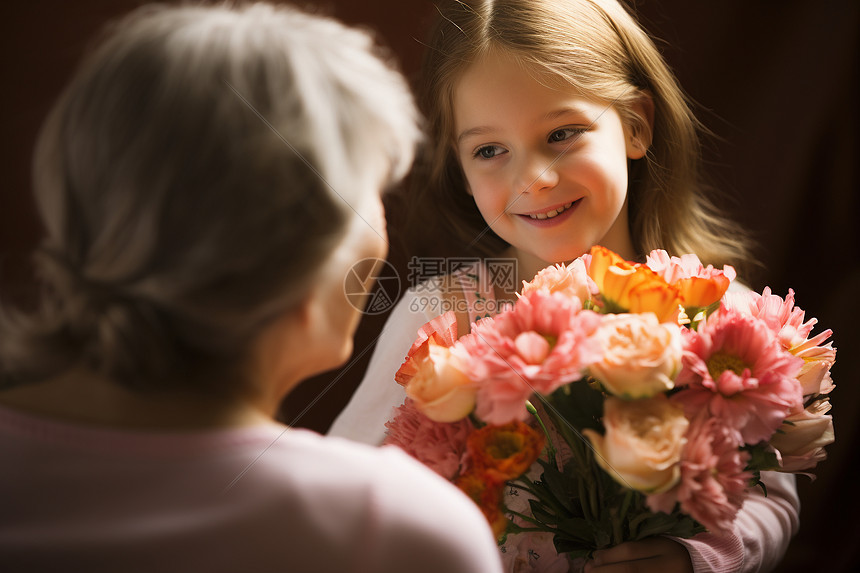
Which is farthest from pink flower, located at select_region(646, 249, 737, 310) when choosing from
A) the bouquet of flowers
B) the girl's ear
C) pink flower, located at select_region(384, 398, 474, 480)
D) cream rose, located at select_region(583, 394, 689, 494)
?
the girl's ear

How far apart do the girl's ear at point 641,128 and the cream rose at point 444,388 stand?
20.6 inches

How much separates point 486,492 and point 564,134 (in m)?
0.48

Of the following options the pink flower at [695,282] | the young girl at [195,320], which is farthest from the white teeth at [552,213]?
the young girl at [195,320]

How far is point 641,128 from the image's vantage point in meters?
1.03

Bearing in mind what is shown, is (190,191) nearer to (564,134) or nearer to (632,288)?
(632,288)

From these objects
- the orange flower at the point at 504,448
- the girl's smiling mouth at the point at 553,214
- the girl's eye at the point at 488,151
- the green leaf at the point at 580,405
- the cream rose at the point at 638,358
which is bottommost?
the orange flower at the point at 504,448

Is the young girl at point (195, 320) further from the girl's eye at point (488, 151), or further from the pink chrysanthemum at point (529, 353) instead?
the girl's eye at point (488, 151)

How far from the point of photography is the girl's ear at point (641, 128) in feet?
3.34

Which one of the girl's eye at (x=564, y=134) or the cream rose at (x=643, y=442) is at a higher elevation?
→ the girl's eye at (x=564, y=134)

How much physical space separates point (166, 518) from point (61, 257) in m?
0.20

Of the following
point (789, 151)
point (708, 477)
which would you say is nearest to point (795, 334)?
point (708, 477)

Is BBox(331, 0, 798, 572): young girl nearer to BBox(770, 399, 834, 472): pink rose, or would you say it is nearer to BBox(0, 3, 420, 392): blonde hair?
BBox(770, 399, 834, 472): pink rose

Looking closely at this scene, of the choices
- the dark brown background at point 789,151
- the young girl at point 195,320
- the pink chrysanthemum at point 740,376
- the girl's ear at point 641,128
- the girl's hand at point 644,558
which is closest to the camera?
the young girl at point 195,320

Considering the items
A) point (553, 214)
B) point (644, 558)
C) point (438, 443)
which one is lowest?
point (644, 558)
